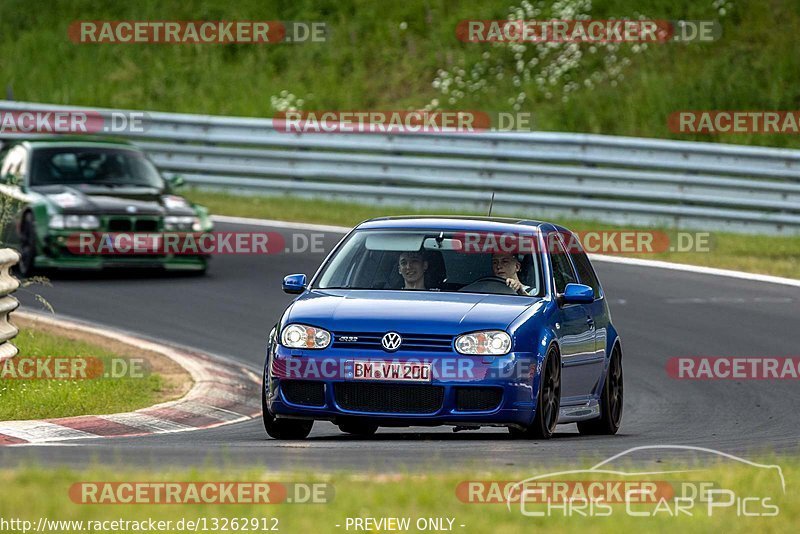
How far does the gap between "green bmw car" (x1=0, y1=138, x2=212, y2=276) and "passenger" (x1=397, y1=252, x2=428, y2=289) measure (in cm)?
792

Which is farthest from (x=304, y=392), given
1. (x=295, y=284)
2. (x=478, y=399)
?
(x=295, y=284)

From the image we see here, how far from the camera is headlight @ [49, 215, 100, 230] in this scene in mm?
17641

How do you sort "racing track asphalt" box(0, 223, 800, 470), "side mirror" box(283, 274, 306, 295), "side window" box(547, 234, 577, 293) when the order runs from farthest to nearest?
"side window" box(547, 234, 577, 293), "side mirror" box(283, 274, 306, 295), "racing track asphalt" box(0, 223, 800, 470)

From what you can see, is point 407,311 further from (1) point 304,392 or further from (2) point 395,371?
(1) point 304,392

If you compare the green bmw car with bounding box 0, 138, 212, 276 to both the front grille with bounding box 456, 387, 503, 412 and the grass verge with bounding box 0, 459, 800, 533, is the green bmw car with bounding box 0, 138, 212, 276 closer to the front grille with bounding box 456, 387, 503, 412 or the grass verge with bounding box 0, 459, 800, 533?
the front grille with bounding box 456, 387, 503, 412

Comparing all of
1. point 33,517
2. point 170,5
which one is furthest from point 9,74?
point 33,517

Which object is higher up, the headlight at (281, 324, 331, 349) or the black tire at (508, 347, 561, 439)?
the headlight at (281, 324, 331, 349)

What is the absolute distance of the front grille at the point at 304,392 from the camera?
31.1 ft

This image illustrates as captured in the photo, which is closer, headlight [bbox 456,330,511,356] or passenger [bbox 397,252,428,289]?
headlight [bbox 456,330,511,356]

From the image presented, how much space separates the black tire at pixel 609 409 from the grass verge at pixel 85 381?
9.67 ft

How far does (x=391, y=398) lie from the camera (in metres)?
9.38

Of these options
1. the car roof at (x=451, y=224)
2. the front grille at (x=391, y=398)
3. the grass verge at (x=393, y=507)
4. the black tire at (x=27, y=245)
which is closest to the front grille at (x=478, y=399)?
the front grille at (x=391, y=398)

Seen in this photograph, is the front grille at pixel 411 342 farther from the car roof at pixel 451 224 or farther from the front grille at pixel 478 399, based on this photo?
the car roof at pixel 451 224

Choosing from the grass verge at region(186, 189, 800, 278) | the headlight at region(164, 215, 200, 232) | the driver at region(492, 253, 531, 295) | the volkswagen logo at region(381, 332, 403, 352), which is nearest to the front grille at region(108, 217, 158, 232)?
the headlight at region(164, 215, 200, 232)
